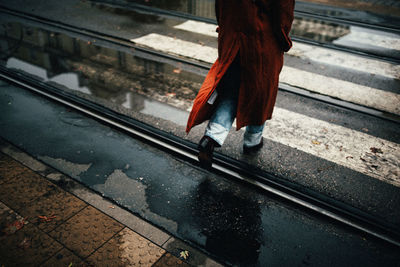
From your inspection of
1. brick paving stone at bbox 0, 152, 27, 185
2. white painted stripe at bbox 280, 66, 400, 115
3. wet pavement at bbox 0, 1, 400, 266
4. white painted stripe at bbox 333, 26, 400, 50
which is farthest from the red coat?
white painted stripe at bbox 333, 26, 400, 50

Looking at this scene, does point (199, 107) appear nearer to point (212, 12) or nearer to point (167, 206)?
point (167, 206)

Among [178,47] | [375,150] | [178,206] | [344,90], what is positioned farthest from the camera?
[178,47]

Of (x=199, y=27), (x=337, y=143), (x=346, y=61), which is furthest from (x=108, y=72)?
(x=346, y=61)

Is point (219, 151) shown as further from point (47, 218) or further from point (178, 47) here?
point (178, 47)

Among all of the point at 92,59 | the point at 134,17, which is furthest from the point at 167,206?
the point at 134,17

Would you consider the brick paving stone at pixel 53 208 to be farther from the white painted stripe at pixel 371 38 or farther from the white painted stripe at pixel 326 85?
→ the white painted stripe at pixel 371 38

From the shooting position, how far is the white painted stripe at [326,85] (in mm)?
5074

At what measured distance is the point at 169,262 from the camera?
103 inches

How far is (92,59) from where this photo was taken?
20.5 feet

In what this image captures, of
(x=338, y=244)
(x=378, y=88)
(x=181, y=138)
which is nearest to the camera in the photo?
(x=338, y=244)

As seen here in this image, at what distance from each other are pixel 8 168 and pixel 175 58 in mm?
3764

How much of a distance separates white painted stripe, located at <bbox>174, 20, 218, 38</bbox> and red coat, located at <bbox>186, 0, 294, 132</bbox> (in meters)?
4.88

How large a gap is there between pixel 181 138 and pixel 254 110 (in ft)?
4.32

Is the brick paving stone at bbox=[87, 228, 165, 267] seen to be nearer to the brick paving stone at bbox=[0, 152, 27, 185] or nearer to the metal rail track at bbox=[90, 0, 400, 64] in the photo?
the brick paving stone at bbox=[0, 152, 27, 185]
